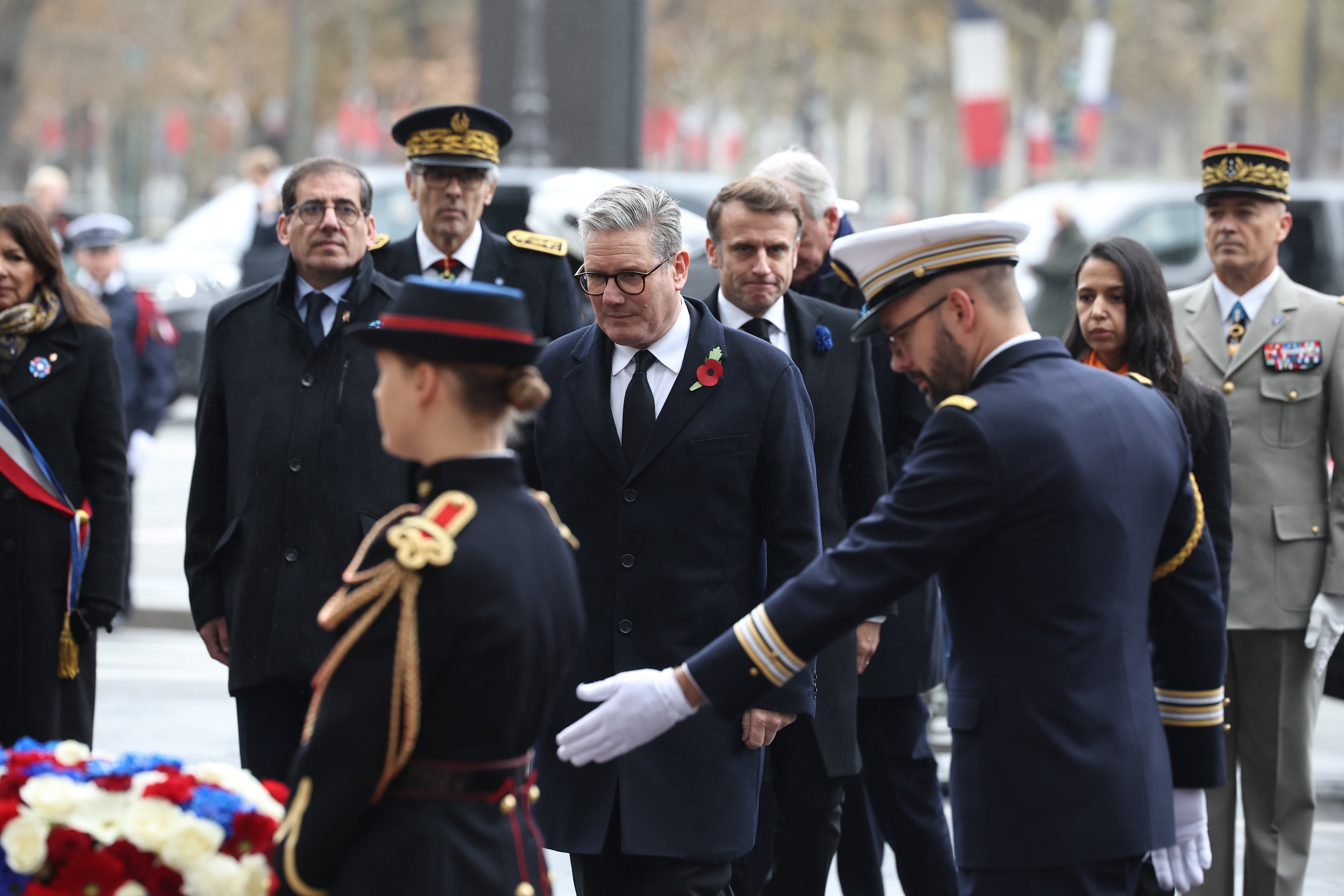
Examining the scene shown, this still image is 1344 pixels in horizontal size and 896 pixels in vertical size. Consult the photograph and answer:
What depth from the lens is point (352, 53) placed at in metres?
48.2

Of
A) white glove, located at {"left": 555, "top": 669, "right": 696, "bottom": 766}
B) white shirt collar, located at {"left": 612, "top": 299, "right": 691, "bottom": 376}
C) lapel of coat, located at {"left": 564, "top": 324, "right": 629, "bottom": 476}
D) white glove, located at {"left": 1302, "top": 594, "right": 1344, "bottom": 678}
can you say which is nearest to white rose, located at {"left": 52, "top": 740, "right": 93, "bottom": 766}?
white glove, located at {"left": 555, "top": 669, "right": 696, "bottom": 766}

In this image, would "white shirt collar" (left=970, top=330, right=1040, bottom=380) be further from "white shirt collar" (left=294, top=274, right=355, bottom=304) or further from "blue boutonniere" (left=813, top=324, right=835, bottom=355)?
"white shirt collar" (left=294, top=274, right=355, bottom=304)

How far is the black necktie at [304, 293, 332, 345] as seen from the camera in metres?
5.09

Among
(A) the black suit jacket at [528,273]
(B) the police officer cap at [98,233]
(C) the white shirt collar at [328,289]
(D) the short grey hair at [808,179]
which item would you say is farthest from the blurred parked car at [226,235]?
(C) the white shirt collar at [328,289]

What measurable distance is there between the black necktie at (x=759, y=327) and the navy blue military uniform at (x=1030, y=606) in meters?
1.84

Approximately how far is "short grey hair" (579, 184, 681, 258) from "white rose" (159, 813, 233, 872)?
179 centimetres

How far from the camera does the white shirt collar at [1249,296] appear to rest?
573 centimetres

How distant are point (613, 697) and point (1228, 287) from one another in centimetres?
321

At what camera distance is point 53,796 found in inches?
130

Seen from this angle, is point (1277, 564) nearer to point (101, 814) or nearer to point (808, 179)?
point (808, 179)

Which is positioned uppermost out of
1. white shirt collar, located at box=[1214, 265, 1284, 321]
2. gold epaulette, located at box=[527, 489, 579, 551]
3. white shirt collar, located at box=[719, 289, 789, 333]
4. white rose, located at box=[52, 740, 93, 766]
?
white shirt collar, located at box=[1214, 265, 1284, 321]

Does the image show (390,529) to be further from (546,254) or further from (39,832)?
(546,254)

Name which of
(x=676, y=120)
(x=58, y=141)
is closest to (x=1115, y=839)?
(x=676, y=120)

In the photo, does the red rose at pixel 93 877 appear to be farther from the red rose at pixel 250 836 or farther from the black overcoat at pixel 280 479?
the black overcoat at pixel 280 479
